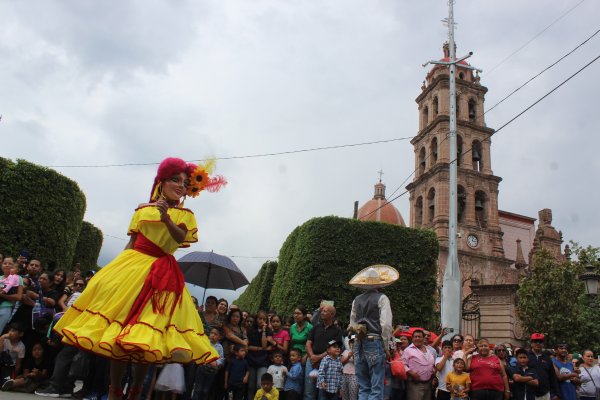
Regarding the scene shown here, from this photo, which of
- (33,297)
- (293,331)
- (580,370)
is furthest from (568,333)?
(33,297)

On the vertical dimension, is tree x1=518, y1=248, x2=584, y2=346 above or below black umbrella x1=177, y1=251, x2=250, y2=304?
above

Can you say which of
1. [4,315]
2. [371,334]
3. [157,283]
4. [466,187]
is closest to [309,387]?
[371,334]

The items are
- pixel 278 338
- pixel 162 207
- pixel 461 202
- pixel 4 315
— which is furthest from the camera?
pixel 461 202

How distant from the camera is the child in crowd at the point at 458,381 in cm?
852

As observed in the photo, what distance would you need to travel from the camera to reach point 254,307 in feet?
86.1

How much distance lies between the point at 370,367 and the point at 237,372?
344cm

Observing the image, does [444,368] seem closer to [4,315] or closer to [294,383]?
[294,383]

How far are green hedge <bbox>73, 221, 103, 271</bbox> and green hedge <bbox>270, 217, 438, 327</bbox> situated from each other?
26.7 ft

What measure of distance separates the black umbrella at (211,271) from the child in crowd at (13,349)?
443 cm

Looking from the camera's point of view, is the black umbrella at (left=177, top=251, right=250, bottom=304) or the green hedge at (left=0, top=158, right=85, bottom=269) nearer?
the black umbrella at (left=177, top=251, right=250, bottom=304)

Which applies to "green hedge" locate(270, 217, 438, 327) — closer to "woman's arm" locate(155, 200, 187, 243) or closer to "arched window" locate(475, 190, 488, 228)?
"woman's arm" locate(155, 200, 187, 243)

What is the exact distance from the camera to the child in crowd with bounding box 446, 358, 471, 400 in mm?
8523

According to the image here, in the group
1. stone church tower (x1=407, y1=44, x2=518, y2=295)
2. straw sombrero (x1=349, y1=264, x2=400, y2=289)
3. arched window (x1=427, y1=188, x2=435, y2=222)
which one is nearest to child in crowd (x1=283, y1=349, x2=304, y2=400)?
straw sombrero (x1=349, y1=264, x2=400, y2=289)

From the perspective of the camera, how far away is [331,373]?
8477mm
